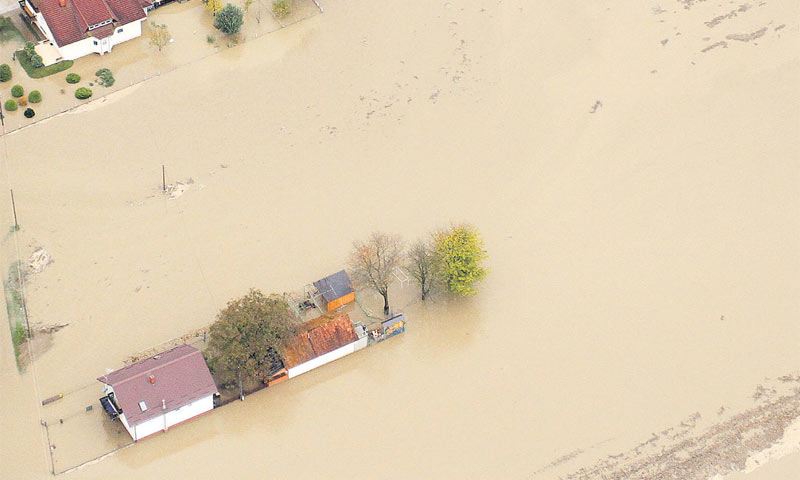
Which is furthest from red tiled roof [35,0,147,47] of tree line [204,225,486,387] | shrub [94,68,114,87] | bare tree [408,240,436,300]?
bare tree [408,240,436,300]

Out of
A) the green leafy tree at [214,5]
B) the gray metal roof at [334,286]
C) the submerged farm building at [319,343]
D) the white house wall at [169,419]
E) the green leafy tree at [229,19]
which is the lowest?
the white house wall at [169,419]

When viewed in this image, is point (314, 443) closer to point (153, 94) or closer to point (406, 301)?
point (406, 301)

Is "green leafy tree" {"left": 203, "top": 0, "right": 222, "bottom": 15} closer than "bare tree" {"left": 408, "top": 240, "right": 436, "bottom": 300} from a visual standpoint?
No

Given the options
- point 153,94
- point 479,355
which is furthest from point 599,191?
point 153,94

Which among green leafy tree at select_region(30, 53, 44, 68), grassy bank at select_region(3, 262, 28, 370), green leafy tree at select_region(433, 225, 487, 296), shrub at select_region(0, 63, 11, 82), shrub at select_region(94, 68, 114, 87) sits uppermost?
green leafy tree at select_region(30, 53, 44, 68)

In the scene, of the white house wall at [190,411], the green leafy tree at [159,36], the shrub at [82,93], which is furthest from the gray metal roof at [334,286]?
the green leafy tree at [159,36]

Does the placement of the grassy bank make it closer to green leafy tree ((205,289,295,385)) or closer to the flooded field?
the flooded field

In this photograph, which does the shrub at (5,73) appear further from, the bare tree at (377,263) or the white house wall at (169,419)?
the white house wall at (169,419)

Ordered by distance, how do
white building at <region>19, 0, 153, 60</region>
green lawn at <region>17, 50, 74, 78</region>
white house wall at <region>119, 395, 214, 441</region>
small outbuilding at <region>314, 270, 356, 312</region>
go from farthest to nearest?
white building at <region>19, 0, 153, 60</region> → green lawn at <region>17, 50, 74, 78</region> → small outbuilding at <region>314, 270, 356, 312</region> → white house wall at <region>119, 395, 214, 441</region>

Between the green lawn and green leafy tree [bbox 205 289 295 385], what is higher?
A: the green lawn
